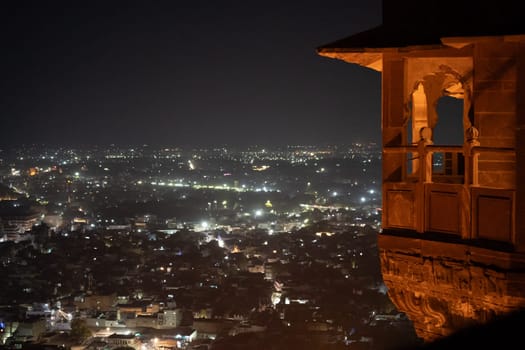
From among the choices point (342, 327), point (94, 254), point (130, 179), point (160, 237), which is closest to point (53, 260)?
point (94, 254)

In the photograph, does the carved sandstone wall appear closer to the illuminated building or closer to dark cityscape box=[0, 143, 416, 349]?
the illuminated building

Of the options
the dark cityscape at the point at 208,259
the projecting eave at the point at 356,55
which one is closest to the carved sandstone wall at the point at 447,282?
the projecting eave at the point at 356,55

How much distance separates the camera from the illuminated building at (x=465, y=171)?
5184 mm

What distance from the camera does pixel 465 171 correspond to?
214 inches

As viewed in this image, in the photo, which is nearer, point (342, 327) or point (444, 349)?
point (444, 349)

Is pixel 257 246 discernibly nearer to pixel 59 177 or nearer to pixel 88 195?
pixel 88 195

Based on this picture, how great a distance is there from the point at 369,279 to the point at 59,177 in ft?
270

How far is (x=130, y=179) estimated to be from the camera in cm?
11194

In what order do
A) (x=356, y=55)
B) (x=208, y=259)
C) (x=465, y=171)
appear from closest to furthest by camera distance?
(x=465, y=171), (x=356, y=55), (x=208, y=259)

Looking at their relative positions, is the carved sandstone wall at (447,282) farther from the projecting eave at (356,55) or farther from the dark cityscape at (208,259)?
the dark cityscape at (208,259)

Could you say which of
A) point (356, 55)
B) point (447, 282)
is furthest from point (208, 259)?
point (447, 282)

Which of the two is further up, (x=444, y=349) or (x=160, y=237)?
(x=444, y=349)

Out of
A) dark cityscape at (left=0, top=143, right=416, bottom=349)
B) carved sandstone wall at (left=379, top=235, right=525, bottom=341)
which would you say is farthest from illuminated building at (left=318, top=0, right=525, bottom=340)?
dark cityscape at (left=0, top=143, right=416, bottom=349)

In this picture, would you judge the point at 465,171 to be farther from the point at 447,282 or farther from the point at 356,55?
the point at 356,55
